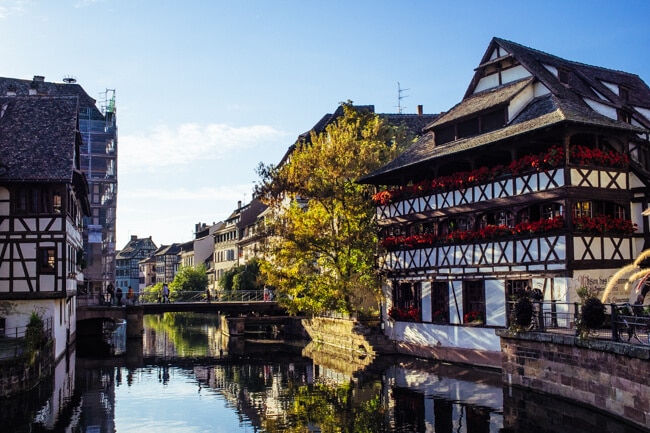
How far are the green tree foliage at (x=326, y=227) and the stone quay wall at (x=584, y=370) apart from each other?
1461 cm

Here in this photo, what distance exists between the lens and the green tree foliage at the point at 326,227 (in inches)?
1588

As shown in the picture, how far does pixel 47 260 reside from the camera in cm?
3528

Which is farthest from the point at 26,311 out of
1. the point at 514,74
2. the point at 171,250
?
the point at 171,250

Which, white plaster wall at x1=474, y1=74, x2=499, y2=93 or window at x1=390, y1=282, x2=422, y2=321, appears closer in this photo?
white plaster wall at x1=474, y1=74, x2=499, y2=93

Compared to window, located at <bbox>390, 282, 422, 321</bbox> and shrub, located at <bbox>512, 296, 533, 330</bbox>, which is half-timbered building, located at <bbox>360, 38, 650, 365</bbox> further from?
shrub, located at <bbox>512, 296, 533, 330</bbox>

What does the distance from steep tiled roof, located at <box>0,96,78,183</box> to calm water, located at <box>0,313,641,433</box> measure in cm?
873

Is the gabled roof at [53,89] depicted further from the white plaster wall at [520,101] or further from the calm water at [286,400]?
the white plaster wall at [520,101]

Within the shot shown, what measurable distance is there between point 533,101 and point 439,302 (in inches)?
374

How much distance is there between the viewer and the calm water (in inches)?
839

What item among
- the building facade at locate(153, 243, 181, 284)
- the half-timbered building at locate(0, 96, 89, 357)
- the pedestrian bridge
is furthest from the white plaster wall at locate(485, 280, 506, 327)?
the building facade at locate(153, 243, 181, 284)

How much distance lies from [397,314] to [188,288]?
6078cm

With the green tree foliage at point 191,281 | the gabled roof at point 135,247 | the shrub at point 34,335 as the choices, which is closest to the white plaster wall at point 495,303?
the shrub at point 34,335

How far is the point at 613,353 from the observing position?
66.3 feet

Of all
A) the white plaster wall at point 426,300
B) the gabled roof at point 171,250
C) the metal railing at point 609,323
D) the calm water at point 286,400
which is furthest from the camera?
the gabled roof at point 171,250
